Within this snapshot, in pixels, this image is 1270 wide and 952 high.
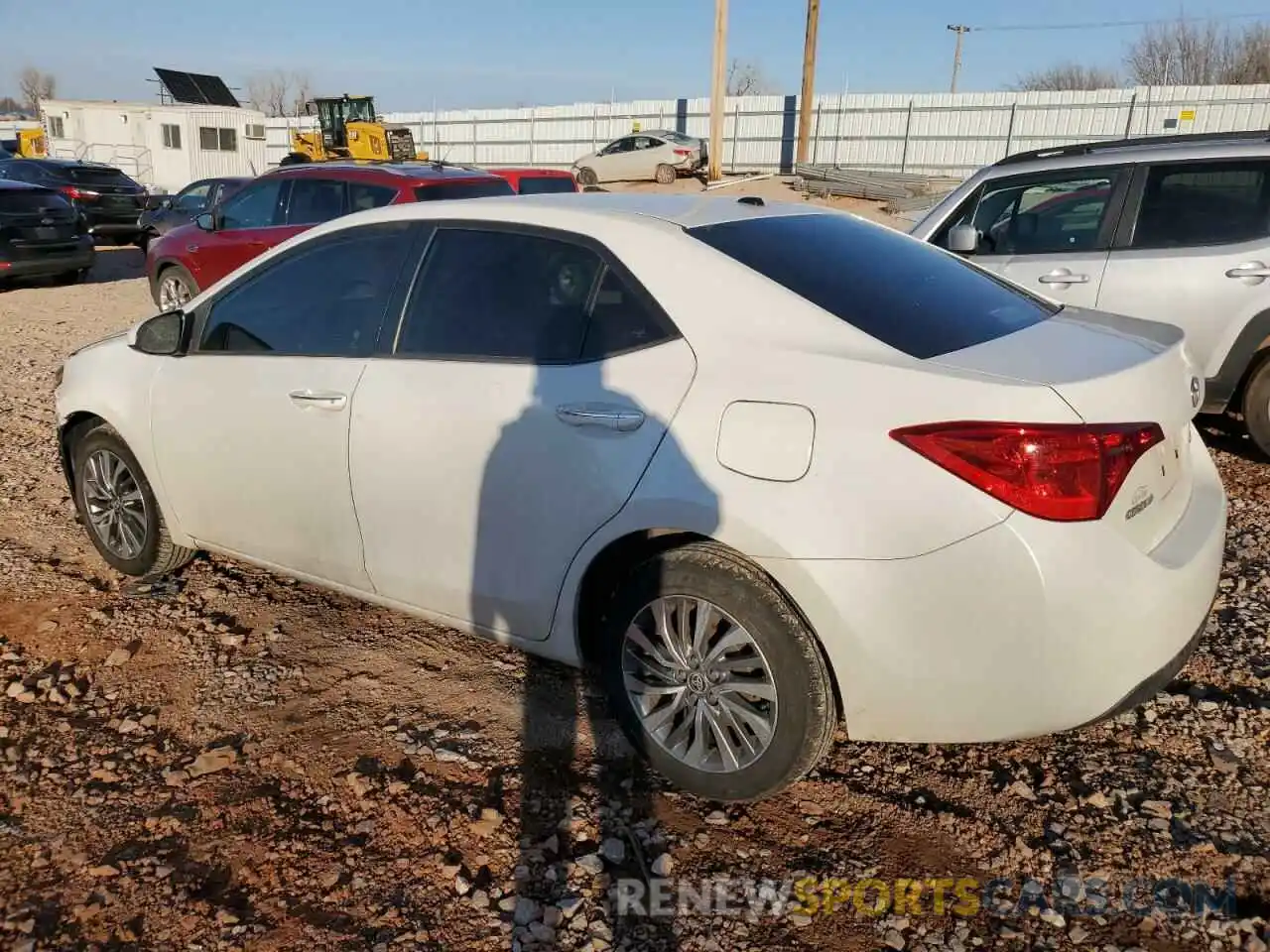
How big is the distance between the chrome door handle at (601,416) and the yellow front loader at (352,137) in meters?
26.5

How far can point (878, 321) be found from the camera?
8.72 ft

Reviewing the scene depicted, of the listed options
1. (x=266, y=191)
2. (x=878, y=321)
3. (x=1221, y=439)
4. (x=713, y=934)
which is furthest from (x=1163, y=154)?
(x=266, y=191)

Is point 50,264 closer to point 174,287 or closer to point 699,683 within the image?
point 174,287

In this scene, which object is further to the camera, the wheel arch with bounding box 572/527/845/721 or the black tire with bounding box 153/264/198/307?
the black tire with bounding box 153/264/198/307

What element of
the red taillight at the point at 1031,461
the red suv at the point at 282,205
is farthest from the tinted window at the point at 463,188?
the red taillight at the point at 1031,461

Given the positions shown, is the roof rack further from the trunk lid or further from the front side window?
the trunk lid

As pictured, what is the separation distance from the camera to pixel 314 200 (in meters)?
9.84

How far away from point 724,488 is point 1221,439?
5.14 m

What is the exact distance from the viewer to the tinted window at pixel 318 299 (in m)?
3.39

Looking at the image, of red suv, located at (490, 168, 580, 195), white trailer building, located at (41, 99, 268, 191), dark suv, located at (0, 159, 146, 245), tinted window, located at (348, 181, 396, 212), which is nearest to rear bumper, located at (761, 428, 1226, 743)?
tinted window, located at (348, 181, 396, 212)

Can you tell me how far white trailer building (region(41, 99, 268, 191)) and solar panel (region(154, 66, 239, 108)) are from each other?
10.6ft

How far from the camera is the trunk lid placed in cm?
237

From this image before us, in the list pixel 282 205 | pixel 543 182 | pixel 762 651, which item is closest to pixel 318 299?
pixel 762 651

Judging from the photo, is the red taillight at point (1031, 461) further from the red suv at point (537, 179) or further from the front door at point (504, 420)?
the red suv at point (537, 179)
